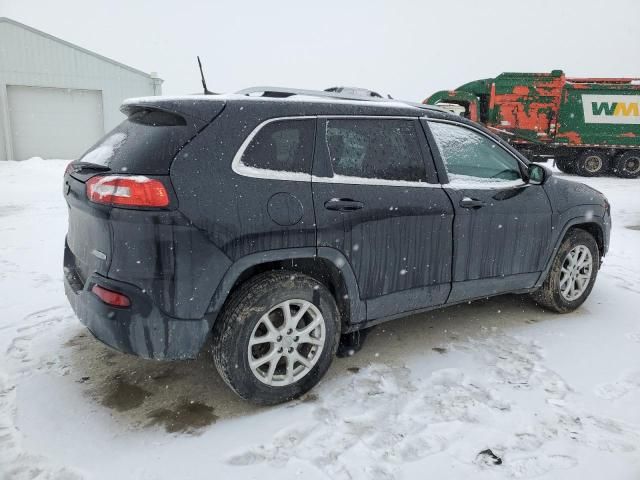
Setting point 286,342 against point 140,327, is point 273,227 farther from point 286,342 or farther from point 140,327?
point 140,327

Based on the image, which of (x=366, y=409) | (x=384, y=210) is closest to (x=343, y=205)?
(x=384, y=210)

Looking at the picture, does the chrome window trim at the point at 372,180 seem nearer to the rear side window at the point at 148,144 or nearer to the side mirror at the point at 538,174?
the rear side window at the point at 148,144

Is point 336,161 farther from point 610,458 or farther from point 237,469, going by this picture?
point 610,458

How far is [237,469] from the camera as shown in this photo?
2.21 m

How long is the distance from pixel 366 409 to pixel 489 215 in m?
1.62

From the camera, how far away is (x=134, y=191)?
2.27m

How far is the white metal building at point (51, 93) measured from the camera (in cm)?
1712

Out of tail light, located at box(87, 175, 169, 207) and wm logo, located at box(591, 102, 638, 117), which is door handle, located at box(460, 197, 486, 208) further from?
wm logo, located at box(591, 102, 638, 117)

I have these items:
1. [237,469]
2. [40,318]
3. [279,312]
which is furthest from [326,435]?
[40,318]

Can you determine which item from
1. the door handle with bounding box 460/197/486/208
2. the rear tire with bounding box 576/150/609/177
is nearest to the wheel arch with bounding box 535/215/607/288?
the door handle with bounding box 460/197/486/208

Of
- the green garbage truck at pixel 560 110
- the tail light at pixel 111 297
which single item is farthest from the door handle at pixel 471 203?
the green garbage truck at pixel 560 110

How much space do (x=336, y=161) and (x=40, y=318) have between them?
2775mm

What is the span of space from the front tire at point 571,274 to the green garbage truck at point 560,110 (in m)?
12.4

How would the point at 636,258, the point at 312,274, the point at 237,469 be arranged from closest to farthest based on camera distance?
the point at 237,469 < the point at 312,274 < the point at 636,258
